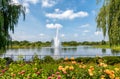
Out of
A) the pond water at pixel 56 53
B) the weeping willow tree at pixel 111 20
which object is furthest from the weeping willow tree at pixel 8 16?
the weeping willow tree at pixel 111 20

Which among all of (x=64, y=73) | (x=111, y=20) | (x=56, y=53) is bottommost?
(x=56, y=53)

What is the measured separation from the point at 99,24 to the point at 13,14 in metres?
6.92

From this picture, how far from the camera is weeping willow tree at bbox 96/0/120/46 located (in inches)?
757

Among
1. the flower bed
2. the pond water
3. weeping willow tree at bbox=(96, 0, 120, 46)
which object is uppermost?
weeping willow tree at bbox=(96, 0, 120, 46)

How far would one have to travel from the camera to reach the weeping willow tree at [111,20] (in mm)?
19219

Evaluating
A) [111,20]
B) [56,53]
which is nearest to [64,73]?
[111,20]

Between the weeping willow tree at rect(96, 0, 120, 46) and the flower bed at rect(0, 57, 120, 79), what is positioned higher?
the weeping willow tree at rect(96, 0, 120, 46)

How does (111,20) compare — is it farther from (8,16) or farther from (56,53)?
(56,53)

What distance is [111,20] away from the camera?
19.9 meters

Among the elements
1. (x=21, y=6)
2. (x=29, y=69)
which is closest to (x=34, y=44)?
(x=21, y=6)

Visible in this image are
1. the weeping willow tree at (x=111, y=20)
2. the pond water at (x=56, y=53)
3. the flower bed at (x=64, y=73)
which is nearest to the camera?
the flower bed at (x=64, y=73)

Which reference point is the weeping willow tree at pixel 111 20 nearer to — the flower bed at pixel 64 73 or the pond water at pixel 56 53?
the pond water at pixel 56 53

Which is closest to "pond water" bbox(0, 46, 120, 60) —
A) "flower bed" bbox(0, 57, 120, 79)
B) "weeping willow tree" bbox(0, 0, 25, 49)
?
"weeping willow tree" bbox(0, 0, 25, 49)

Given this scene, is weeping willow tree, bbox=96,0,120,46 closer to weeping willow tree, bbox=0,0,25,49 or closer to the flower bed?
weeping willow tree, bbox=0,0,25,49
